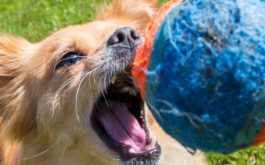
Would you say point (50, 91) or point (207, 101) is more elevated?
point (207, 101)

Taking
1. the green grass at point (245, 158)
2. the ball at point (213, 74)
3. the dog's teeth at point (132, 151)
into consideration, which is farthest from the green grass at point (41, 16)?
the ball at point (213, 74)

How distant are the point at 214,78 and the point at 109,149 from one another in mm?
1378

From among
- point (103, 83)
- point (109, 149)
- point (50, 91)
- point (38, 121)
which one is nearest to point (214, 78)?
point (103, 83)

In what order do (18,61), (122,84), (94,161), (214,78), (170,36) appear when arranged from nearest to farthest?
(214,78), (170,36), (122,84), (94,161), (18,61)

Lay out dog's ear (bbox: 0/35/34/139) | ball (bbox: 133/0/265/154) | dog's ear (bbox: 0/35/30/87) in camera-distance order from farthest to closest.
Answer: dog's ear (bbox: 0/35/30/87) → dog's ear (bbox: 0/35/34/139) → ball (bbox: 133/0/265/154)

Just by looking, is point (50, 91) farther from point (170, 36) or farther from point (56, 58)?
point (170, 36)

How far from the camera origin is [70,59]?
298 centimetres

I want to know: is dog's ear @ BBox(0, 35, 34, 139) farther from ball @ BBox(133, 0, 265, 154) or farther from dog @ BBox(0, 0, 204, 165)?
ball @ BBox(133, 0, 265, 154)

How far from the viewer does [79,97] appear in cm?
278

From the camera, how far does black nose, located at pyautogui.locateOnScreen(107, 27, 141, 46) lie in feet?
8.41

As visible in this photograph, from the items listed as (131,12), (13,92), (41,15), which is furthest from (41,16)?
(13,92)

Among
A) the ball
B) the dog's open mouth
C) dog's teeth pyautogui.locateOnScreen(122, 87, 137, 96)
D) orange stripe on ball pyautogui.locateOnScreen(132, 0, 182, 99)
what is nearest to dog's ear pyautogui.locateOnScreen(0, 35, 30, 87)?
the dog's open mouth

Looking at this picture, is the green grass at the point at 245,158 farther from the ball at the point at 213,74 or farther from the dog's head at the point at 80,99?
the ball at the point at 213,74

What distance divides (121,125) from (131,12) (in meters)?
1.37
